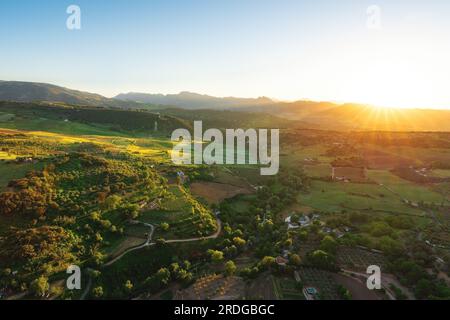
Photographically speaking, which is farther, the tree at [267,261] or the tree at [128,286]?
the tree at [267,261]

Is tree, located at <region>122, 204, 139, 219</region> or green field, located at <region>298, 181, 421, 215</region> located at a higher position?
tree, located at <region>122, 204, 139, 219</region>

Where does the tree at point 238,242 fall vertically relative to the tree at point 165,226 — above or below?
below

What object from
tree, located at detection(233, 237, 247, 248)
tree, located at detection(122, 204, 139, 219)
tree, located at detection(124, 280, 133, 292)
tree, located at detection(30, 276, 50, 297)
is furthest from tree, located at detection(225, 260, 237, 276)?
tree, located at detection(30, 276, 50, 297)

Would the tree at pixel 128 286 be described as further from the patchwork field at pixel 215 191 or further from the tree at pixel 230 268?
the patchwork field at pixel 215 191

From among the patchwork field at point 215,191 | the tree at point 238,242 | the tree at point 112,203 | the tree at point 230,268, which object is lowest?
the tree at point 230,268

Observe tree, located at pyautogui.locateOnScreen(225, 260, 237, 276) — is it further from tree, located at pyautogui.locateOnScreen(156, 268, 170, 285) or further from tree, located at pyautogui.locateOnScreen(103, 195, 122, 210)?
tree, located at pyautogui.locateOnScreen(103, 195, 122, 210)

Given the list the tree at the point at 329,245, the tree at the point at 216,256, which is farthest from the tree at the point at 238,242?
the tree at the point at 329,245

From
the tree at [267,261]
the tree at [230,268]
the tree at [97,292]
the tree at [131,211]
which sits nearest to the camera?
the tree at [97,292]

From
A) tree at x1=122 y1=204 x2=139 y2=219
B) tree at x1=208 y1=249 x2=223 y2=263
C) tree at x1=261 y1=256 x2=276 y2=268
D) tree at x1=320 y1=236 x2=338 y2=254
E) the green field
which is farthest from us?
the green field

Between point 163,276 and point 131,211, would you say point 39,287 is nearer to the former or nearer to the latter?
point 163,276

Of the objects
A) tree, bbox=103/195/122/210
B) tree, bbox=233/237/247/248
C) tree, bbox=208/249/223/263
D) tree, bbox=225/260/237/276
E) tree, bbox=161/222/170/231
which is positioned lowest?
tree, bbox=225/260/237/276
